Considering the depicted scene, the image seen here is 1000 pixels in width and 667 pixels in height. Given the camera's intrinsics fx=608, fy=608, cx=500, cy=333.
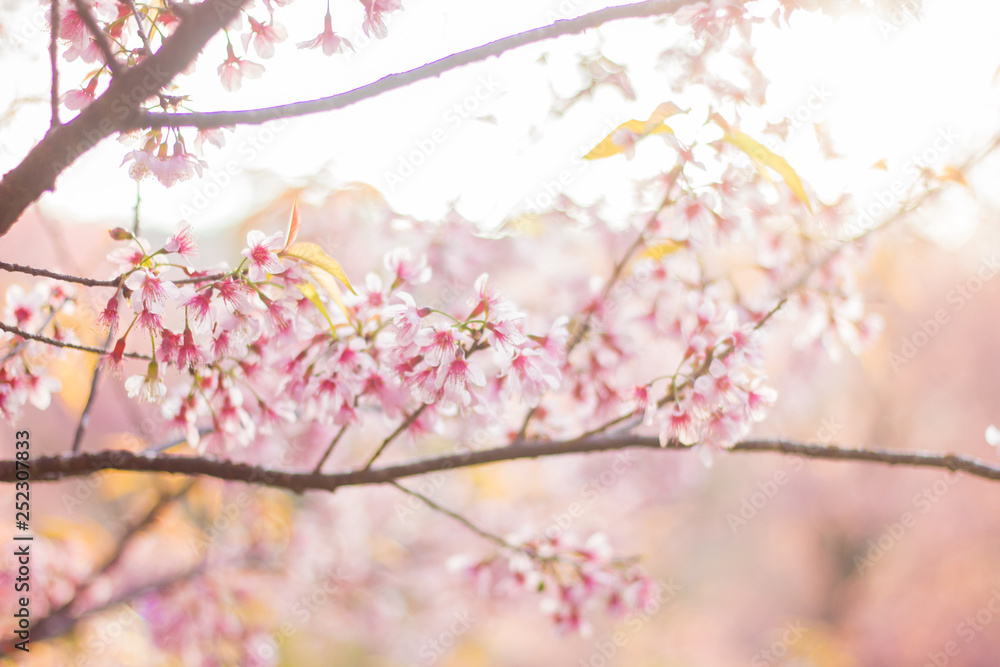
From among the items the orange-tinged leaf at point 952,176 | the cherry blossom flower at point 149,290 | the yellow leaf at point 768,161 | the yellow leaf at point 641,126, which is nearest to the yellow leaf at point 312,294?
the cherry blossom flower at point 149,290

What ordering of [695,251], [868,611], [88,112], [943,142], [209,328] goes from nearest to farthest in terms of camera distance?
[88,112] → [209,328] → [695,251] → [943,142] → [868,611]

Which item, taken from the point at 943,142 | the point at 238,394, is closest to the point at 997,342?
the point at 943,142

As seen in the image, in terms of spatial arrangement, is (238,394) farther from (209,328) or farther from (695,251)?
(695,251)

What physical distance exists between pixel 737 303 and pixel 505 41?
117cm

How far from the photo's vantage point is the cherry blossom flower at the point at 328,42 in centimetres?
105

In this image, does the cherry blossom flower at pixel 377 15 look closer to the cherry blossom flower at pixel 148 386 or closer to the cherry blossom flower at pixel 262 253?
the cherry blossom flower at pixel 262 253

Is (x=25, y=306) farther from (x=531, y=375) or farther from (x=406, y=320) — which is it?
(x=531, y=375)

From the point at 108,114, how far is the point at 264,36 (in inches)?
15.2

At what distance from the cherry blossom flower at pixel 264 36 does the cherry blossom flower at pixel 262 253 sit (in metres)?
0.37

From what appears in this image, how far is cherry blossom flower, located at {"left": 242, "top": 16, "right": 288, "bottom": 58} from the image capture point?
106 centimetres

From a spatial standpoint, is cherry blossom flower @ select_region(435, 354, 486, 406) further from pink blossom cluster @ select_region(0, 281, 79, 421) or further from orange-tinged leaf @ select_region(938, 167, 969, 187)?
orange-tinged leaf @ select_region(938, 167, 969, 187)

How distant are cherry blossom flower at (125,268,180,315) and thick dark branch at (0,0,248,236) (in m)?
0.16

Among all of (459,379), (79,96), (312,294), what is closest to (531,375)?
(459,379)

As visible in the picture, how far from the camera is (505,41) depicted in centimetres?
83
